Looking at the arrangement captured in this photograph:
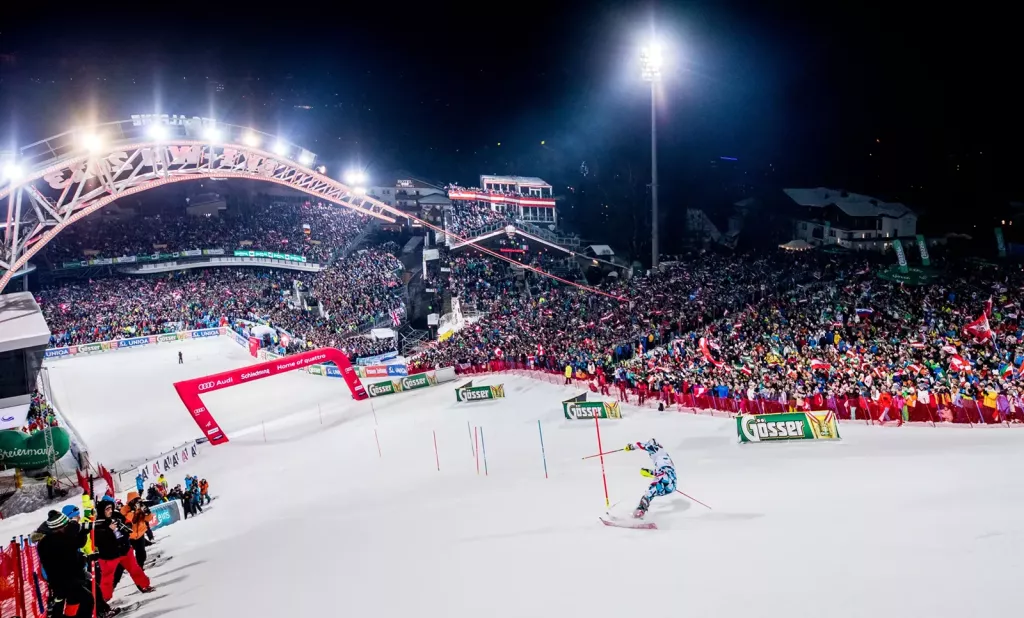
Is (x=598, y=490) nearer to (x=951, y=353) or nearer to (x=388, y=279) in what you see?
(x=951, y=353)

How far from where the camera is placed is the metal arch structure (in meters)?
19.4

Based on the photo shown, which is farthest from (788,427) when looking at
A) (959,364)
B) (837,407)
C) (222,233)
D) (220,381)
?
(222,233)

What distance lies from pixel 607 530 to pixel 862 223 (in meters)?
44.5

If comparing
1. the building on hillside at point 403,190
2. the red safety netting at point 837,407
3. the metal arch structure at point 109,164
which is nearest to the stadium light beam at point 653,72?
the red safety netting at point 837,407

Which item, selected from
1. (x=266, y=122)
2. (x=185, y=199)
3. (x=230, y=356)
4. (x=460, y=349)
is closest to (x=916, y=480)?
(x=460, y=349)

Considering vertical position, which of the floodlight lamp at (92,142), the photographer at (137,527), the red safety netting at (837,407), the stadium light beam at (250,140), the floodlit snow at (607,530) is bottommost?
the floodlit snow at (607,530)

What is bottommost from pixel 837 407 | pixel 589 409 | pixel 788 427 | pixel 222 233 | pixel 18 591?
pixel 788 427

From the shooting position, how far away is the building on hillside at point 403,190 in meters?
64.2

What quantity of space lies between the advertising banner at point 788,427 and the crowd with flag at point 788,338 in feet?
3.63

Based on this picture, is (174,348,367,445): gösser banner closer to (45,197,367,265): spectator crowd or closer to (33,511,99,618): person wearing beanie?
(33,511,99,618): person wearing beanie

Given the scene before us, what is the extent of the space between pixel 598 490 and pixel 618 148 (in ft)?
178

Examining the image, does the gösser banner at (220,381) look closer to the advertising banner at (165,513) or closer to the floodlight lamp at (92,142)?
the advertising banner at (165,513)

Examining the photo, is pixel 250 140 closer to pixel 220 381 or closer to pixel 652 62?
pixel 220 381

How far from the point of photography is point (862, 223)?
46250 millimetres
